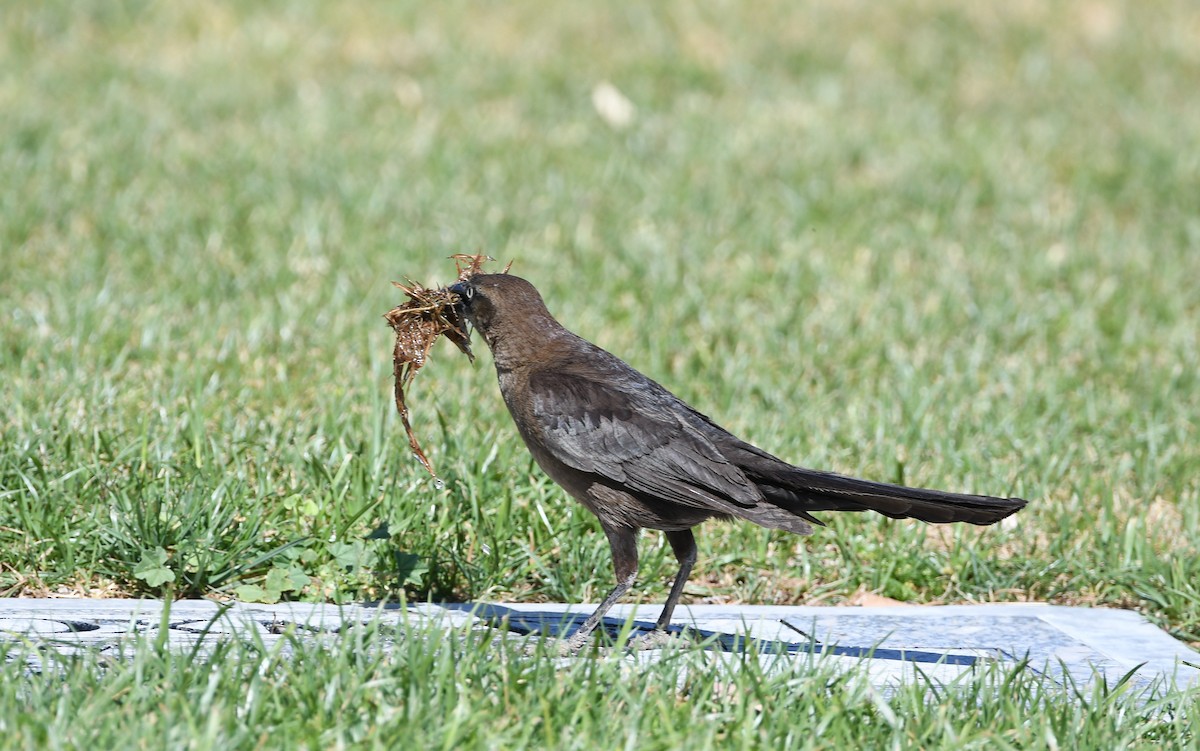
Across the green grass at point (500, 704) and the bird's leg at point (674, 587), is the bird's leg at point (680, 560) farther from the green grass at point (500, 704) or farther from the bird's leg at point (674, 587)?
the green grass at point (500, 704)

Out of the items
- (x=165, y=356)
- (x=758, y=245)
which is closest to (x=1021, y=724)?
(x=165, y=356)

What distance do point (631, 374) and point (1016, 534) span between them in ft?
5.59

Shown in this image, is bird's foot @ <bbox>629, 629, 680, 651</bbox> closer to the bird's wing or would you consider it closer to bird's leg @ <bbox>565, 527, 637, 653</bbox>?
bird's leg @ <bbox>565, 527, 637, 653</bbox>

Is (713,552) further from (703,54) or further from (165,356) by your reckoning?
(703,54)

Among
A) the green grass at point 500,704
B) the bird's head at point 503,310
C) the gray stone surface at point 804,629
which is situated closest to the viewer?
the green grass at point 500,704

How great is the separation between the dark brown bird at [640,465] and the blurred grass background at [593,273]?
611 mm

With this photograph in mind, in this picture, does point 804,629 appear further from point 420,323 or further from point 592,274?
point 592,274

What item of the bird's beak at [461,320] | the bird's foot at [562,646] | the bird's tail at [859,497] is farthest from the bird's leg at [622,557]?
the bird's beak at [461,320]

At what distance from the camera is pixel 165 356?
19.5 ft

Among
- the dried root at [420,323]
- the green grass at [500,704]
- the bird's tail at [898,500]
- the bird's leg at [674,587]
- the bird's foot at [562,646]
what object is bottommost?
the green grass at [500,704]

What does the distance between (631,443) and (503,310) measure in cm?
57

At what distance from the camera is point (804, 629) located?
403cm

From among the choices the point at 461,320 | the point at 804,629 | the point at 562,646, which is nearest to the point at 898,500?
the point at 804,629

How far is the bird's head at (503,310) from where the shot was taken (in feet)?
13.3
